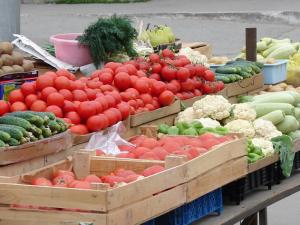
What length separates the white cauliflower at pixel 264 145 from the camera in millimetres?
5426

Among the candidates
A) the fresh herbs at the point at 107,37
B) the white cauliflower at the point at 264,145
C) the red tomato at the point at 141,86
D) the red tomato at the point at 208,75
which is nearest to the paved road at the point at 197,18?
the fresh herbs at the point at 107,37

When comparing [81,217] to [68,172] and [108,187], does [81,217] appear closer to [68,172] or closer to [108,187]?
[108,187]

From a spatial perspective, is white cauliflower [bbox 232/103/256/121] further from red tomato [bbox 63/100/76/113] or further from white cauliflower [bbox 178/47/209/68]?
red tomato [bbox 63/100/76/113]

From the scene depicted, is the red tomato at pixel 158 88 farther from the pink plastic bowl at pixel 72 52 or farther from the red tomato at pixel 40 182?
the red tomato at pixel 40 182

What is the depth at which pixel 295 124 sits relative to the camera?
6.03 meters

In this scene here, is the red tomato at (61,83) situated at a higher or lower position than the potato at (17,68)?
higher

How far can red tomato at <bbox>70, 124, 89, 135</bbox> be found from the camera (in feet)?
16.5

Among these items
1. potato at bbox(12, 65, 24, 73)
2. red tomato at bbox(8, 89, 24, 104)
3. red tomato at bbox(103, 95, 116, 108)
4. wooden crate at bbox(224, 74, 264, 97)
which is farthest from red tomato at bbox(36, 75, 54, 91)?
wooden crate at bbox(224, 74, 264, 97)

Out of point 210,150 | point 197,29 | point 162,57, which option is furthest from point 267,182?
point 197,29

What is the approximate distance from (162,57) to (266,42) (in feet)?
7.66

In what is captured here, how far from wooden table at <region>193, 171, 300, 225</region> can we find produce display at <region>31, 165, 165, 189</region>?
0.54 m

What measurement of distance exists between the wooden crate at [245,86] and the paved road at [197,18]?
26.5 feet

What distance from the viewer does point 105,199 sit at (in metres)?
3.87

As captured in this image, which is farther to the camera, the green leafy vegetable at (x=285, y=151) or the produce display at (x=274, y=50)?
the produce display at (x=274, y=50)
